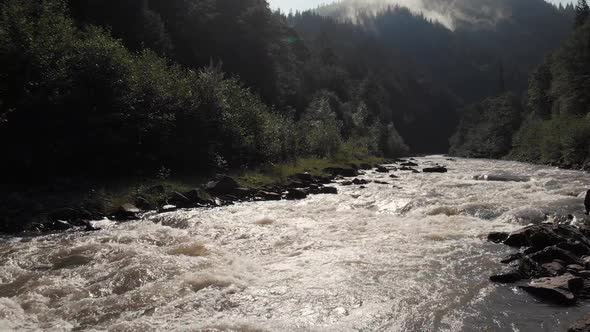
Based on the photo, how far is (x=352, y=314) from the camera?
10086 millimetres

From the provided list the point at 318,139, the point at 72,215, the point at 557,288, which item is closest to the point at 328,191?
the point at 72,215

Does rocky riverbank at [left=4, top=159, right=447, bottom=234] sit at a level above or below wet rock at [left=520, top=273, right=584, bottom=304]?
below

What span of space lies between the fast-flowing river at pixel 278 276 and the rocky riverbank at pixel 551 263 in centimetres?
52

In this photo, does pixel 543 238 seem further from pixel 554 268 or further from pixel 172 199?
pixel 172 199

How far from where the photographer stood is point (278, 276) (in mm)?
12852

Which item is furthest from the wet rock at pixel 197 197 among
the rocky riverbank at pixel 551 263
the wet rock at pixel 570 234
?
the wet rock at pixel 570 234

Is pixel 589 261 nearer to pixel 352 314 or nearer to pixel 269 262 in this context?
pixel 352 314

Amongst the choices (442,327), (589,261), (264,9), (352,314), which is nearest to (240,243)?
(352,314)

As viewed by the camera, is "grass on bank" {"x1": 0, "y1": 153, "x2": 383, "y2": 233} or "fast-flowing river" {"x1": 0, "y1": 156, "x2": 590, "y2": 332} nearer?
"fast-flowing river" {"x1": 0, "y1": 156, "x2": 590, "y2": 332}

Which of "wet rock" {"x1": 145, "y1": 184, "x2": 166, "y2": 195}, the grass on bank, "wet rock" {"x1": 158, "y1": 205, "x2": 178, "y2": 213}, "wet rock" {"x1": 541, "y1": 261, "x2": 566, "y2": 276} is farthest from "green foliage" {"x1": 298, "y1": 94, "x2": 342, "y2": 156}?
"wet rock" {"x1": 541, "y1": 261, "x2": 566, "y2": 276}

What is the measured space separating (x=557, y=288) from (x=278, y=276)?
7765mm

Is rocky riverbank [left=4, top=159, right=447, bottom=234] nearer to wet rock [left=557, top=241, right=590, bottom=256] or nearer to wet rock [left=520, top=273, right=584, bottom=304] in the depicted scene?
wet rock [left=520, top=273, right=584, bottom=304]

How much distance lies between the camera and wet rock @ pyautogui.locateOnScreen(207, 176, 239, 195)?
1149 inches

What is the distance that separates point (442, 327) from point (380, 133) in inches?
4218
